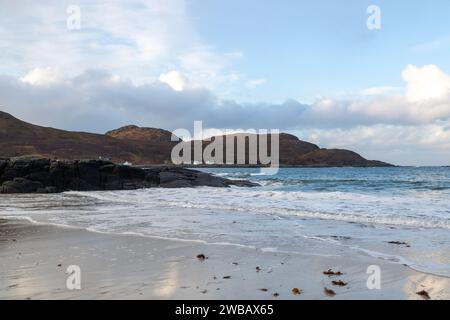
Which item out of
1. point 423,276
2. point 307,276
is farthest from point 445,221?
point 307,276

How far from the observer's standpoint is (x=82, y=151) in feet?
391

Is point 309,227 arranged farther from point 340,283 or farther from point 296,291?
point 296,291

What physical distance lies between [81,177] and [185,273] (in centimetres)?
3186

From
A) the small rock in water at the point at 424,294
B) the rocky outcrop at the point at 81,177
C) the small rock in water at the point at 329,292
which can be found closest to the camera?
the small rock in water at the point at 424,294

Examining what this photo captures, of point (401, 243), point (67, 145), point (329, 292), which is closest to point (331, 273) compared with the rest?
point (329, 292)

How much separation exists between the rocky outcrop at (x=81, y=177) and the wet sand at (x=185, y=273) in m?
25.5

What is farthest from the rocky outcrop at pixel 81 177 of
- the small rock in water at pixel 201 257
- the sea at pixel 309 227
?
the small rock in water at pixel 201 257

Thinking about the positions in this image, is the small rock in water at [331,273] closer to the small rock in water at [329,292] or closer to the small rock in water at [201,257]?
the small rock in water at [329,292]

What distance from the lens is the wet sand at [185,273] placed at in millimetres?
5973

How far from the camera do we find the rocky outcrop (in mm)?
34125

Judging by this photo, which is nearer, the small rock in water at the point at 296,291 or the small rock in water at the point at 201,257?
the small rock in water at the point at 296,291

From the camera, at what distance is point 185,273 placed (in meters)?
7.20
